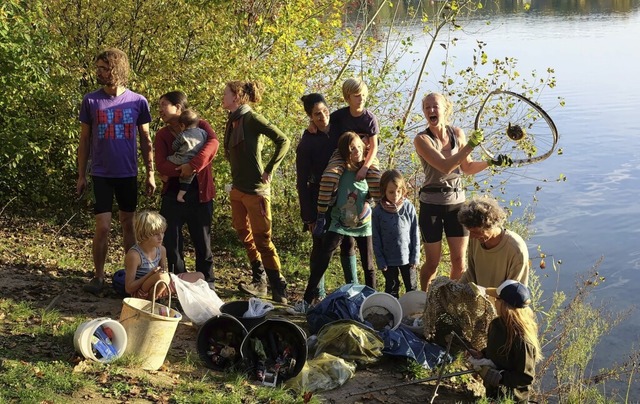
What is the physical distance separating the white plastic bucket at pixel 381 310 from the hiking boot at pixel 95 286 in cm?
217

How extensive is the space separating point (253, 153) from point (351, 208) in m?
0.91

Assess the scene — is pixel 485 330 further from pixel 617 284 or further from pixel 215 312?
pixel 617 284

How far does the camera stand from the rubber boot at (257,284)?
271 inches

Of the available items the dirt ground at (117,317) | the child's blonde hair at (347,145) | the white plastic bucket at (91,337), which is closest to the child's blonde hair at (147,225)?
the dirt ground at (117,317)

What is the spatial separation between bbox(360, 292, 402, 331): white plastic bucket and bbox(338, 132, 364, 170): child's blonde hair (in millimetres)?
1002

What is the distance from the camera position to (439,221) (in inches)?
236

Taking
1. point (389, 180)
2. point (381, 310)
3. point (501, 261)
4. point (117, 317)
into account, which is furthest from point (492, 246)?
point (117, 317)

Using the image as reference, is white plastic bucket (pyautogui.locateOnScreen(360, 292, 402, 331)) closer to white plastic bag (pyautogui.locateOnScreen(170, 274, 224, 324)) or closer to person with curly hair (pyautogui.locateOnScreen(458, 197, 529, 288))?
person with curly hair (pyautogui.locateOnScreen(458, 197, 529, 288))

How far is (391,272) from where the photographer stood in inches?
244

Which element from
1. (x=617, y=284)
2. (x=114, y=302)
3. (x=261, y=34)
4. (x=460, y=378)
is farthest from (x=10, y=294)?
(x=617, y=284)

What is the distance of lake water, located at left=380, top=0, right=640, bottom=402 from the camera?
10.3 meters

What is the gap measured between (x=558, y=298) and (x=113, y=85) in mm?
4057

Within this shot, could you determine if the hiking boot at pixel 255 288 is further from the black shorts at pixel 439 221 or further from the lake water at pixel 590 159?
the lake water at pixel 590 159

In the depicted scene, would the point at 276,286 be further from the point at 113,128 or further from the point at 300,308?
the point at 113,128
